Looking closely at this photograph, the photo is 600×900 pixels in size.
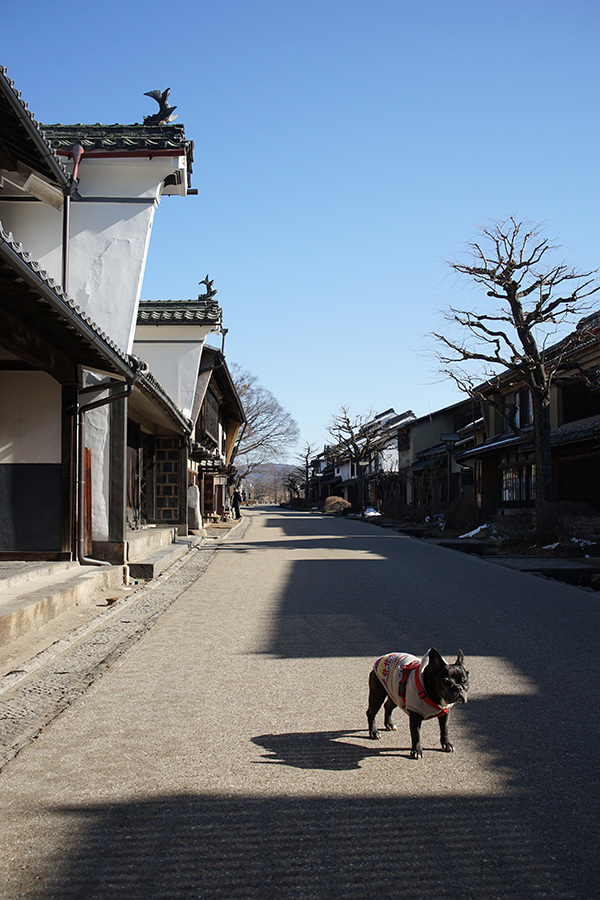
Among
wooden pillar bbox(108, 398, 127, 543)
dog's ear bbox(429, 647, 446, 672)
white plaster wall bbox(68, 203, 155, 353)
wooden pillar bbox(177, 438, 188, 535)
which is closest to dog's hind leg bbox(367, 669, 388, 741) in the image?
dog's ear bbox(429, 647, 446, 672)

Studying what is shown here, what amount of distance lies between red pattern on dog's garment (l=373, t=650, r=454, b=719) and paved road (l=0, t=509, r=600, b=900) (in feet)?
1.03

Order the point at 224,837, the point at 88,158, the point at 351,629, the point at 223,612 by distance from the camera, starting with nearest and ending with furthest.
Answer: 1. the point at 224,837
2. the point at 351,629
3. the point at 223,612
4. the point at 88,158

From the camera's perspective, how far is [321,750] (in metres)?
4.38

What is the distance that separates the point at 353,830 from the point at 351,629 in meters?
4.95

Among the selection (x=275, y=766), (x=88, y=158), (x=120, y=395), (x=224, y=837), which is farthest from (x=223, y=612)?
(x=88, y=158)

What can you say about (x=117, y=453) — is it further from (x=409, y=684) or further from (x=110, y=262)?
(x=409, y=684)

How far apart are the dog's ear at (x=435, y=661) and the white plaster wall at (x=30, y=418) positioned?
353 inches

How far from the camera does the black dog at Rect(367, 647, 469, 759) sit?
390 cm

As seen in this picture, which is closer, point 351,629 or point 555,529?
point 351,629

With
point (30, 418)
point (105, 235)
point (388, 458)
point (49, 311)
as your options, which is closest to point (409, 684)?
point (49, 311)

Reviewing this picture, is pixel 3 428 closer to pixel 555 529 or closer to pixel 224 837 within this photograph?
pixel 224 837

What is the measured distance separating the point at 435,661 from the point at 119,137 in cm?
1384

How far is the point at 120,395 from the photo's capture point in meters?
12.0

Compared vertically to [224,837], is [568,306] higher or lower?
higher
